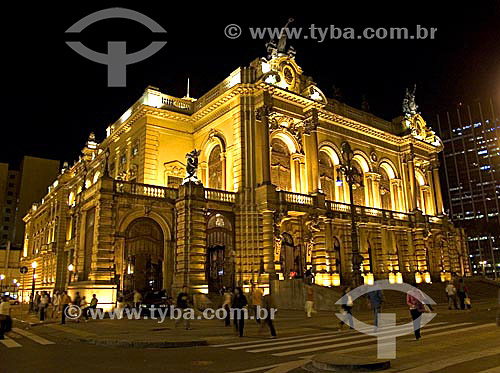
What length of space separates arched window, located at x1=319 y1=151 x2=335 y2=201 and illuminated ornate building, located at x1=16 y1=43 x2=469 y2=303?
14 centimetres

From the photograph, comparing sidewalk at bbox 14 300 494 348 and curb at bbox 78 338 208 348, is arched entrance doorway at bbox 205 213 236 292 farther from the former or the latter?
curb at bbox 78 338 208 348

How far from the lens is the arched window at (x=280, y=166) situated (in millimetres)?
32256

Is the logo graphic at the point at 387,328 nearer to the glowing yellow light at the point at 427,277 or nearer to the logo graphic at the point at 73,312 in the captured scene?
the logo graphic at the point at 73,312

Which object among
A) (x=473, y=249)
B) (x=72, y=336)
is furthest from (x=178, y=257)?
(x=473, y=249)

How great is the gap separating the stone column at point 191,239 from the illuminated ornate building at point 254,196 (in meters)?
0.07

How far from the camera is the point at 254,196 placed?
96.3 ft

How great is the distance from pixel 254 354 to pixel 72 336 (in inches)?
323

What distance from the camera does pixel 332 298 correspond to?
24672 mm

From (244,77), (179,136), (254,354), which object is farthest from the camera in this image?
(179,136)

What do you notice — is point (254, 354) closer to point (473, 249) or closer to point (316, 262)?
point (316, 262)

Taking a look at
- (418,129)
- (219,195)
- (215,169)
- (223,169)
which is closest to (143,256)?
(219,195)

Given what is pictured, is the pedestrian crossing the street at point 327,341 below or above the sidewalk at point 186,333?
below

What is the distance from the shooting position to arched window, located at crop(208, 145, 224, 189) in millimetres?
32812

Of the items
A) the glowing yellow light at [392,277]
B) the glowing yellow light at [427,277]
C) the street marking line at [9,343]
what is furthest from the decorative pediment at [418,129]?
the street marking line at [9,343]
